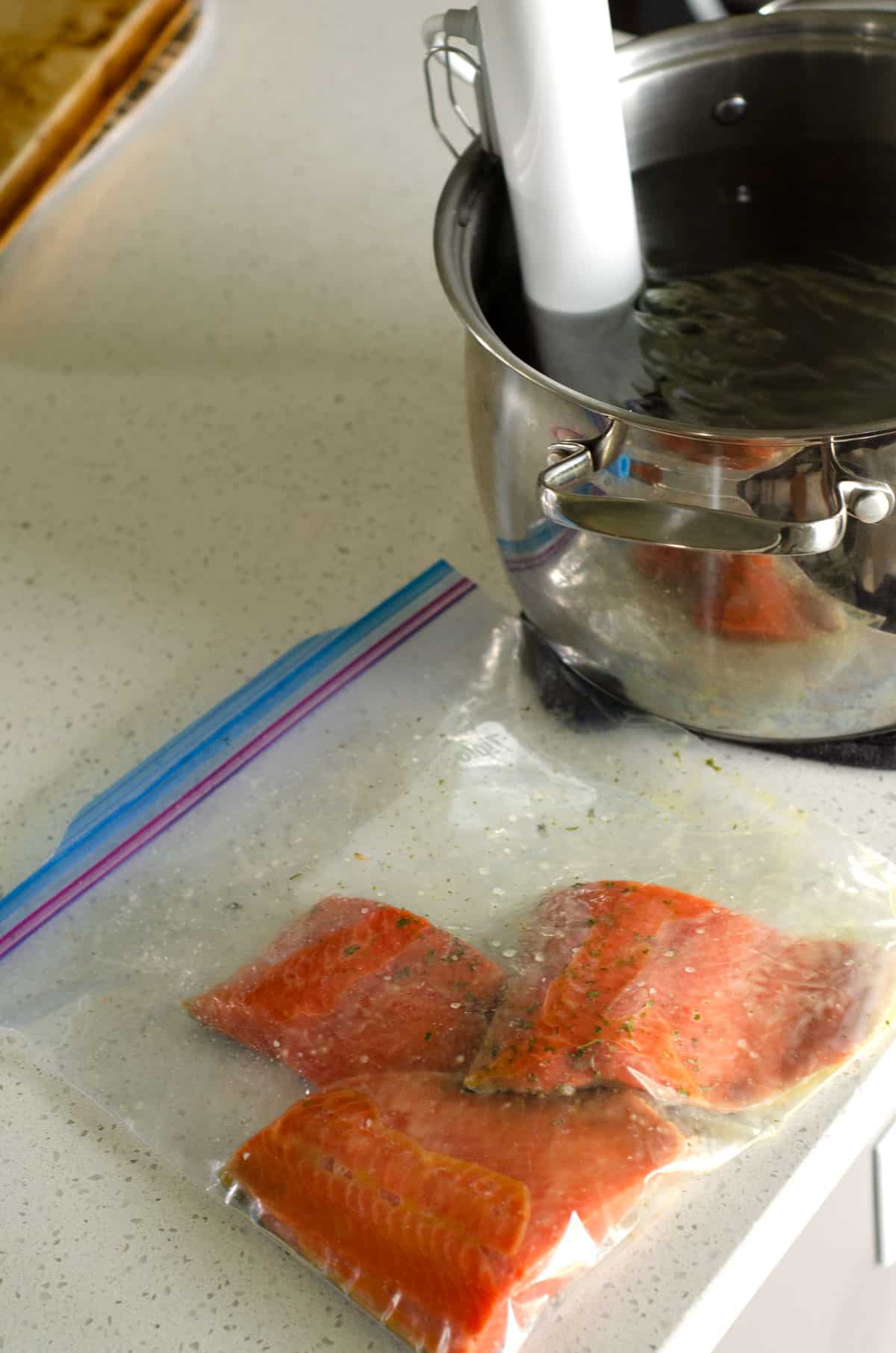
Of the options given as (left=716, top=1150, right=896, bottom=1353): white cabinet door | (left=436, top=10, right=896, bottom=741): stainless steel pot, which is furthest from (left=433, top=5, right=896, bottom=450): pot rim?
(left=716, top=1150, right=896, bottom=1353): white cabinet door

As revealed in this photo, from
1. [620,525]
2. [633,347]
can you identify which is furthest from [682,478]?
[633,347]

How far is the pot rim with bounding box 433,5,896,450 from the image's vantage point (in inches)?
22.4

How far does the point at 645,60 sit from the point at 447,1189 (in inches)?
20.9

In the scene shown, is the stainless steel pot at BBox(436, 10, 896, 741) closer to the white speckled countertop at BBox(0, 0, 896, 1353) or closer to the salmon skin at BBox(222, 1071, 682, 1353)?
the white speckled countertop at BBox(0, 0, 896, 1353)

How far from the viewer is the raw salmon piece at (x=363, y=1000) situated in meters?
0.58

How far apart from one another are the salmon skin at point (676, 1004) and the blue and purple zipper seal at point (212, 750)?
0.20m

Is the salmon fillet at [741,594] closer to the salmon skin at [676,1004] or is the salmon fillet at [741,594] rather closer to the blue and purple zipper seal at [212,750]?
the salmon skin at [676,1004]

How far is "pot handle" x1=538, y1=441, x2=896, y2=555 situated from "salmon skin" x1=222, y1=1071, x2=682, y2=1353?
216mm

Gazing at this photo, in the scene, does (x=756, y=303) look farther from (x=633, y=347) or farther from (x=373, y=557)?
(x=373, y=557)

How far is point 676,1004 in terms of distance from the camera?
1.86ft

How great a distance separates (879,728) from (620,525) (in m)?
0.20

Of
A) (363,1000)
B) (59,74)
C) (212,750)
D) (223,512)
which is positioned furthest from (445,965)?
(59,74)

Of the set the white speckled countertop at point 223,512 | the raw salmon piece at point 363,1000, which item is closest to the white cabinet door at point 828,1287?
the white speckled countertop at point 223,512

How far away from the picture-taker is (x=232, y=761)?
2.38ft
